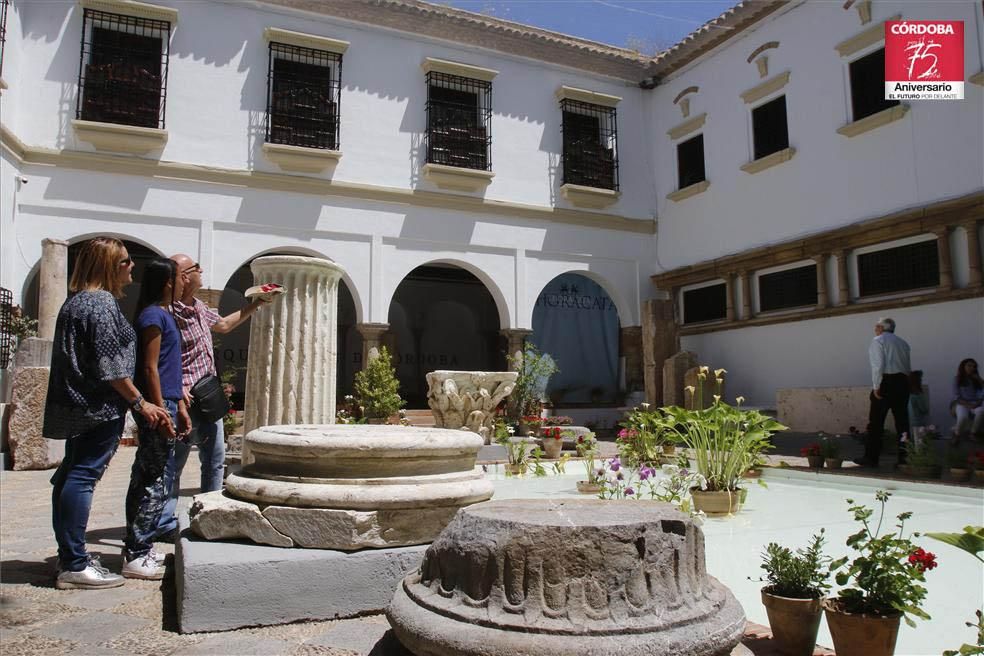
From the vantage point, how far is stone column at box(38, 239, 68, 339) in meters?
9.93

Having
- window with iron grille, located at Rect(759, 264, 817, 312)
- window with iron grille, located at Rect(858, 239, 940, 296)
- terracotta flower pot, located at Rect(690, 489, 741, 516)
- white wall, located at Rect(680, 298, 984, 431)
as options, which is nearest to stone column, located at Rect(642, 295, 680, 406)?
white wall, located at Rect(680, 298, 984, 431)

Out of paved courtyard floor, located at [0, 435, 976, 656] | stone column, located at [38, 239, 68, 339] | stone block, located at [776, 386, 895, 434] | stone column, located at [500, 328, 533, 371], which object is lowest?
paved courtyard floor, located at [0, 435, 976, 656]

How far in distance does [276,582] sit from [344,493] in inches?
16.1

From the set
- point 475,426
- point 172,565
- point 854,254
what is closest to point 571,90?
point 854,254

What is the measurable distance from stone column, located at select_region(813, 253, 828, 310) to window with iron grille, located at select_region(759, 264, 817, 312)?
0.87 ft

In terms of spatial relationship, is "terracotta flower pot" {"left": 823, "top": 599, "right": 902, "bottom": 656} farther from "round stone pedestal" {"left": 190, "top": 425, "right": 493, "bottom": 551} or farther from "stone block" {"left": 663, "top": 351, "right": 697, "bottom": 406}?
"stone block" {"left": 663, "top": 351, "right": 697, "bottom": 406}

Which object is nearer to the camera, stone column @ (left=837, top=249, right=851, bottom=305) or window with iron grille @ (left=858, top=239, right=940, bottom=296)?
window with iron grille @ (left=858, top=239, right=940, bottom=296)

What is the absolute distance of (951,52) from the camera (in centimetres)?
984

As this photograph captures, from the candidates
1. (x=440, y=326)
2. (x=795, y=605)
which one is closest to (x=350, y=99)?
(x=440, y=326)

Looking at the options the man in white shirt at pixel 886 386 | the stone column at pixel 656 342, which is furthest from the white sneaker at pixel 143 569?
the stone column at pixel 656 342

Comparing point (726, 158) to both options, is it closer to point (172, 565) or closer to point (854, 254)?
point (854, 254)

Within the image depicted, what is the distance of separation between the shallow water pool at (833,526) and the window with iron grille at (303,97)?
7391mm

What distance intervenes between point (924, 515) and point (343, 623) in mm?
4102

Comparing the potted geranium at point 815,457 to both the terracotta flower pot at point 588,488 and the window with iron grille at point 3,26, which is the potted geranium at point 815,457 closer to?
the terracotta flower pot at point 588,488
